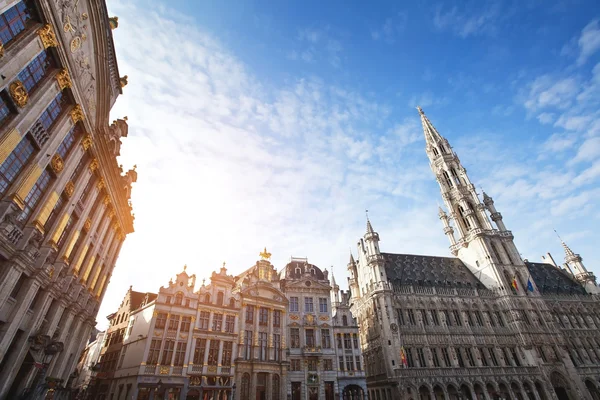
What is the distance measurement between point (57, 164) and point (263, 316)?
28924 mm

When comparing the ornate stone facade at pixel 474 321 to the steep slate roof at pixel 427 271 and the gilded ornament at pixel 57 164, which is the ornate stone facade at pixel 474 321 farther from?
the gilded ornament at pixel 57 164

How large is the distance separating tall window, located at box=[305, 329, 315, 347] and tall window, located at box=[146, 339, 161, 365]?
1912 cm

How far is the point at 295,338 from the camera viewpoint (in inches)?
1670

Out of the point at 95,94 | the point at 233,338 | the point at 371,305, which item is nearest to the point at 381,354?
the point at 371,305

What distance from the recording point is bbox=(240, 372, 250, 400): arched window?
35.3 metres

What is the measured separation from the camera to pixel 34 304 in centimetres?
2144

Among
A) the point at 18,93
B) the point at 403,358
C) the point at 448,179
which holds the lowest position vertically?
the point at 403,358

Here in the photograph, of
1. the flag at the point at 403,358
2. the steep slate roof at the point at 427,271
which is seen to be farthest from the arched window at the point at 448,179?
the flag at the point at 403,358

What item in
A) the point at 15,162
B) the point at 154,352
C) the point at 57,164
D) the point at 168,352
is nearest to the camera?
the point at 15,162

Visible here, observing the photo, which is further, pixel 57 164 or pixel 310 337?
pixel 310 337

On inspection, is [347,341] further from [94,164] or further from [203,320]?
[94,164]

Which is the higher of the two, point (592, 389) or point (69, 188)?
point (69, 188)

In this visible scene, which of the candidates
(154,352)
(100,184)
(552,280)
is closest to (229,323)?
(154,352)

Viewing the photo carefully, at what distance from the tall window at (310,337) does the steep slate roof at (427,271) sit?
790 inches
